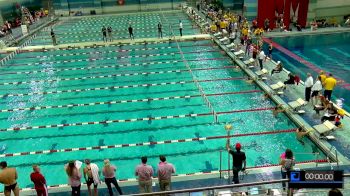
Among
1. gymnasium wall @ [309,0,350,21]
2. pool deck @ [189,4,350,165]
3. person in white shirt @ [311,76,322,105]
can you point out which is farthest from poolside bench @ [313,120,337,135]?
gymnasium wall @ [309,0,350,21]

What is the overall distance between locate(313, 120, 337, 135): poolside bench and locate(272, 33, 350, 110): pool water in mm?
3242

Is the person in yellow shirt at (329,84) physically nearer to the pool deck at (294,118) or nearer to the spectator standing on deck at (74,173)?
the pool deck at (294,118)

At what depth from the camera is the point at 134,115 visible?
12.9 metres

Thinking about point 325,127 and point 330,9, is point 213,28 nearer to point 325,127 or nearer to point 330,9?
point 330,9

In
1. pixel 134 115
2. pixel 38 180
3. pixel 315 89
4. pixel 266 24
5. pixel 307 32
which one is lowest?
pixel 134 115

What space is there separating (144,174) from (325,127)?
5994 mm

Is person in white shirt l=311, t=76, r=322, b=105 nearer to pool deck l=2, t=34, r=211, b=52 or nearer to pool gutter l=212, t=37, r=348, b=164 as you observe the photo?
pool gutter l=212, t=37, r=348, b=164

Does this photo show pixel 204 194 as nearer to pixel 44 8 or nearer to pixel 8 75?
pixel 8 75

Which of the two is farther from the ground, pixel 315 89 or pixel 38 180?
pixel 315 89

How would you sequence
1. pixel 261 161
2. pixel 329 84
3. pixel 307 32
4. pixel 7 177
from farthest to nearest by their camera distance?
pixel 307 32
pixel 329 84
pixel 261 161
pixel 7 177

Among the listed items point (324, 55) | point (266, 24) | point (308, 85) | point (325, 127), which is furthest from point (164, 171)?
point (266, 24)

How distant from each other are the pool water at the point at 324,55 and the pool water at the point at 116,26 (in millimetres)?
8195

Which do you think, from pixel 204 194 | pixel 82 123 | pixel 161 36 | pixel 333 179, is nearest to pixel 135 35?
pixel 161 36

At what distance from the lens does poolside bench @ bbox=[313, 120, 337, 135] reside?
9836 mm
